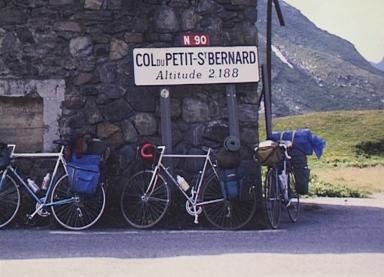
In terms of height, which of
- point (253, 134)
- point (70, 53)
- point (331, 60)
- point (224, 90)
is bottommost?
point (253, 134)

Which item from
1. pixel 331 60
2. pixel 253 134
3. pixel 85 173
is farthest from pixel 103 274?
pixel 331 60

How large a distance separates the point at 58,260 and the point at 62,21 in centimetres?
400

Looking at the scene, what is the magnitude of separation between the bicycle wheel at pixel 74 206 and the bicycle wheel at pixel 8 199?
20.6 inches

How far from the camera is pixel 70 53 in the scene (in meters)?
9.19

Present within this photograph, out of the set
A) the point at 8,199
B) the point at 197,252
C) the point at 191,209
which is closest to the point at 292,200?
the point at 191,209

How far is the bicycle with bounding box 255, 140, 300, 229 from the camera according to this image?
884cm

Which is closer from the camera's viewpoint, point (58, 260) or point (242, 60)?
point (58, 260)

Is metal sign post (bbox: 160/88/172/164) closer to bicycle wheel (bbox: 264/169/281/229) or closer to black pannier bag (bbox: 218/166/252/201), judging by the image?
black pannier bag (bbox: 218/166/252/201)

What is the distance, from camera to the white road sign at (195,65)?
9211 millimetres

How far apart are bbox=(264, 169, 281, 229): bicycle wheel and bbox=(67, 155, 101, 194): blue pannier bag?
7.61 feet

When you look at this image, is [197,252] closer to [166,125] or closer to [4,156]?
[166,125]

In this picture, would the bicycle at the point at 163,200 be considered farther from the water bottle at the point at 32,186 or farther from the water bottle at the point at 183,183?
the water bottle at the point at 32,186

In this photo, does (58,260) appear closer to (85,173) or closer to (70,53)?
(85,173)

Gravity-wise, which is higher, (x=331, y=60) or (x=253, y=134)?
(x=331, y=60)
